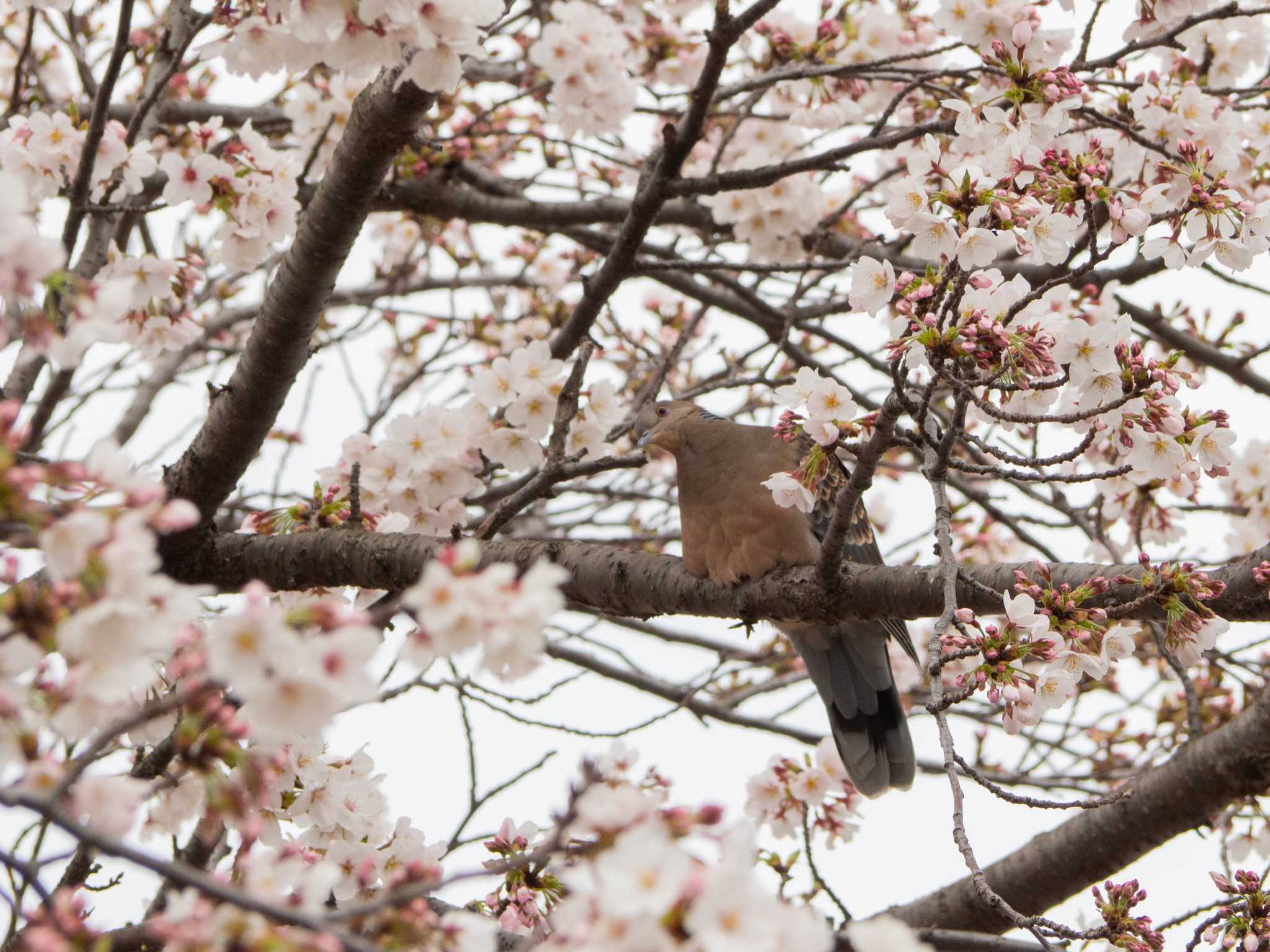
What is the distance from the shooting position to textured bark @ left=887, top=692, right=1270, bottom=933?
3000mm

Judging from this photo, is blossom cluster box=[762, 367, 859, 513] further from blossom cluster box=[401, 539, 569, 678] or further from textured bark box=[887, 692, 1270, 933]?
textured bark box=[887, 692, 1270, 933]

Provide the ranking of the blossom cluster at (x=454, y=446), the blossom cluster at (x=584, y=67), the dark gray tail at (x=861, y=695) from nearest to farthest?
the blossom cluster at (x=454, y=446) → the blossom cluster at (x=584, y=67) → the dark gray tail at (x=861, y=695)

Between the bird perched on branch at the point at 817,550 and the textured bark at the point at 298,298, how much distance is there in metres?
1.09

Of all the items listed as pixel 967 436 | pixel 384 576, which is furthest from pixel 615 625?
pixel 967 436

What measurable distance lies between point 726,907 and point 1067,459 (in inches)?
52.6

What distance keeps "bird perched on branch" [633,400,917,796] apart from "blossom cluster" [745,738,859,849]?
0.20 feet

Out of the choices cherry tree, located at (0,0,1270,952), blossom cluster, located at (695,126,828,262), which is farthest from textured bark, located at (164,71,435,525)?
blossom cluster, located at (695,126,828,262)

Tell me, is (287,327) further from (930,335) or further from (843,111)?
(843,111)

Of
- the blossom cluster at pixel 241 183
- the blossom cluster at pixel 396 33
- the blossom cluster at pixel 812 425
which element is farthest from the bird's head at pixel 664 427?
the blossom cluster at pixel 396 33

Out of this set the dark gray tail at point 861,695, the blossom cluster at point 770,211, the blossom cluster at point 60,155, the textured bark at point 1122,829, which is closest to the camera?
the blossom cluster at point 60,155

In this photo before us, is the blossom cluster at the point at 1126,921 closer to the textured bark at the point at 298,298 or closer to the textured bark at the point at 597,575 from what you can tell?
the textured bark at the point at 597,575

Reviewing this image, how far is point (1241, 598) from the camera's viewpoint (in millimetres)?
2125

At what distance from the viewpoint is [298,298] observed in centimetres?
270

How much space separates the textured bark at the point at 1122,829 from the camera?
3000 mm
